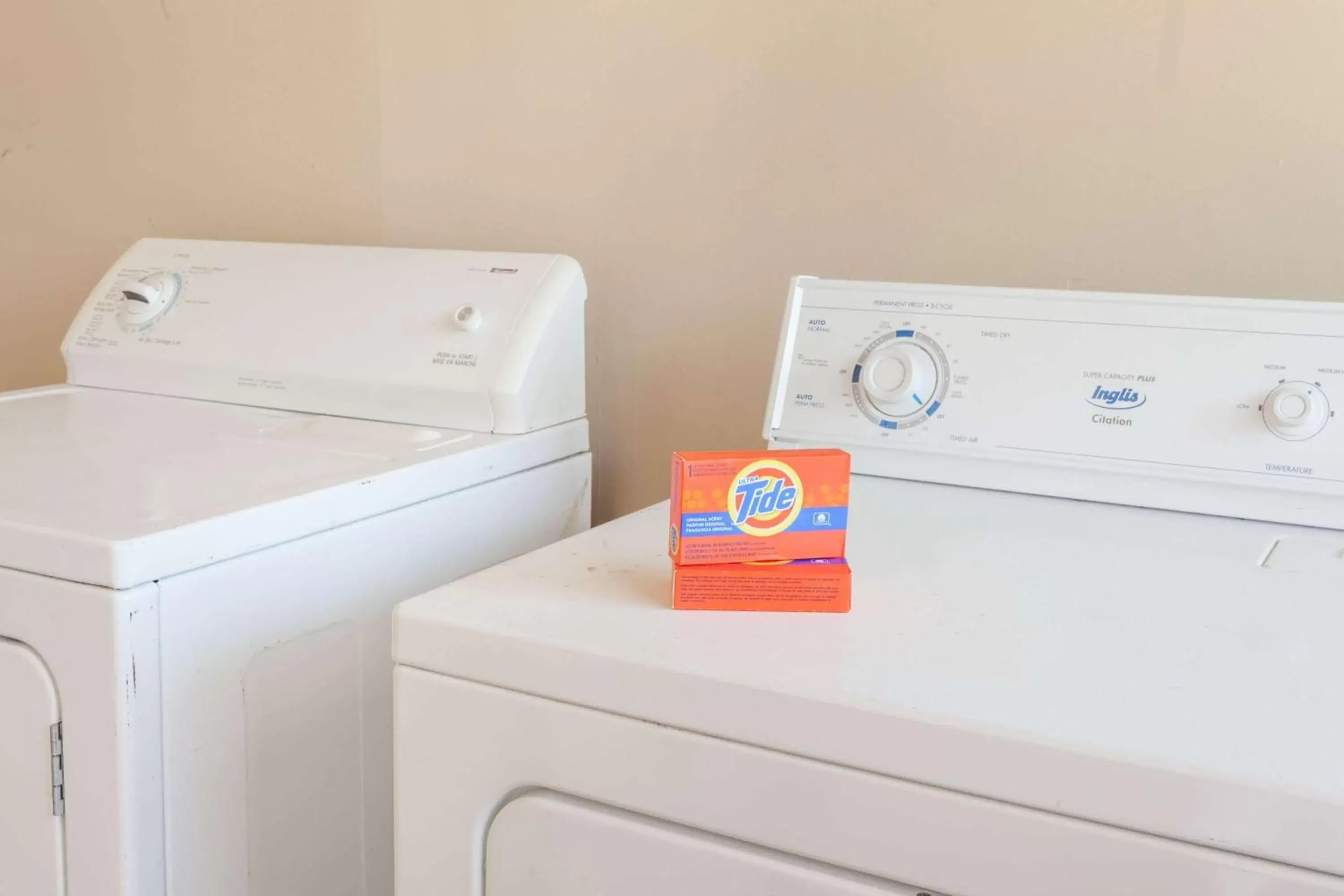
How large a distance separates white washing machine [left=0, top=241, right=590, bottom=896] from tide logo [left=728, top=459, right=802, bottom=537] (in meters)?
0.39

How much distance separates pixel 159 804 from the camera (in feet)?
2.87

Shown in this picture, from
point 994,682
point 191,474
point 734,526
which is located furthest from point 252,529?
point 994,682

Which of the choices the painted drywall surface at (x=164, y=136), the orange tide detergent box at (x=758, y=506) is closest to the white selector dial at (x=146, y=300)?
the painted drywall surface at (x=164, y=136)

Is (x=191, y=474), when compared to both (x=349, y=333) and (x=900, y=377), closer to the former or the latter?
(x=349, y=333)

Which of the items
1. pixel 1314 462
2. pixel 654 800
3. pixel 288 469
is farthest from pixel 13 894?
pixel 1314 462

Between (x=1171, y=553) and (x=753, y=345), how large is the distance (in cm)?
63

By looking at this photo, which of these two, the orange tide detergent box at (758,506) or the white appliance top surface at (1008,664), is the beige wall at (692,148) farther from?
the orange tide detergent box at (758,506)

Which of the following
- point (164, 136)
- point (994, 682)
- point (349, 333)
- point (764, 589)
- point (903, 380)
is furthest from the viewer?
point (164, 136)

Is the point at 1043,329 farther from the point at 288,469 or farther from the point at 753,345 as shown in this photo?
the point at 288,469

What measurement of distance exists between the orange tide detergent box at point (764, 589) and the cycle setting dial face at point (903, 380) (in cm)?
39

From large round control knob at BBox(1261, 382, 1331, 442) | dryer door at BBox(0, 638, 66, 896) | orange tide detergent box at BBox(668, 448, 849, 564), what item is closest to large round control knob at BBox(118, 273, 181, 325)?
dryer door at BBox(0, 638, 66, 896)

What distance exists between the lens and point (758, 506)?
78 centimetres

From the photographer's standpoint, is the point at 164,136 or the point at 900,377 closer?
the point at 900,377

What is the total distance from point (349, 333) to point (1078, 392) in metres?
0.82
